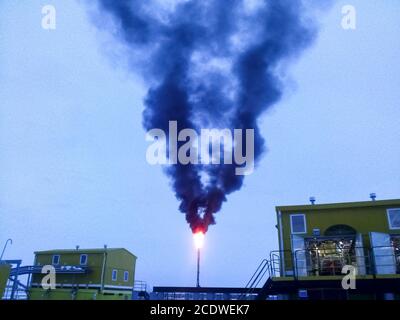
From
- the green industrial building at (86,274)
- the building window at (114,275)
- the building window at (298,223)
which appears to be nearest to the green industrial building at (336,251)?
the building window at (298,223)

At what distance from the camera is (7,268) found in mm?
15938

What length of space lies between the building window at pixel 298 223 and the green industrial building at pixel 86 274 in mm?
18879

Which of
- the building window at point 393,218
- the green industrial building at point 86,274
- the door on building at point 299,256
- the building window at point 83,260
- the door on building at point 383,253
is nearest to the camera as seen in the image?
the door on building at point 383,253

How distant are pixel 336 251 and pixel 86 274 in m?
24.1

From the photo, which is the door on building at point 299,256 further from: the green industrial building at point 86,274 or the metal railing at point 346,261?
the green industrial building at point 86,274

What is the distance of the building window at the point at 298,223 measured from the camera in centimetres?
1709

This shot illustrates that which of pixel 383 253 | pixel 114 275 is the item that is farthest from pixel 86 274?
pixel 383 253

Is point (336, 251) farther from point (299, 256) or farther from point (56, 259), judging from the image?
point (56, 259)

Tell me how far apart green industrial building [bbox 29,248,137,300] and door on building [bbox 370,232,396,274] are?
73.3ft

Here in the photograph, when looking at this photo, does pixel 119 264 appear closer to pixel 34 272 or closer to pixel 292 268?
pixel 34 272
